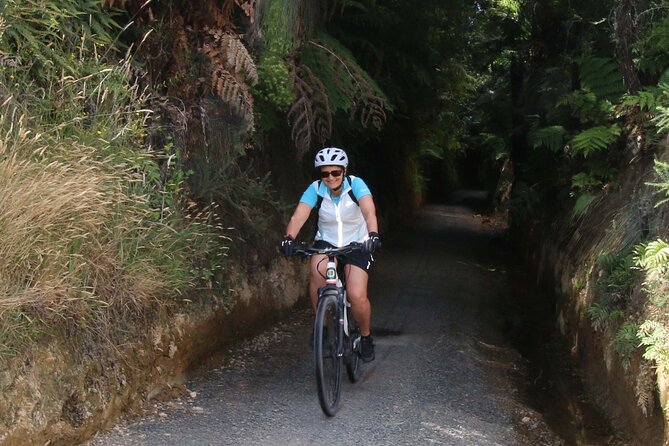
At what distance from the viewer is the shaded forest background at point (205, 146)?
4.60 metres

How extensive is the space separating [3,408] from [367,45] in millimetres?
8392

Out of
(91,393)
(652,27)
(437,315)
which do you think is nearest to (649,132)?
(652,27)

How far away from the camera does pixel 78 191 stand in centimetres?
466

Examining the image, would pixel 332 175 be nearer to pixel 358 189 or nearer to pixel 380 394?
pixel 358 189

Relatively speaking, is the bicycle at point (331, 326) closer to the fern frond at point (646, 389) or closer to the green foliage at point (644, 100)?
the fern frond at point (646, 389)

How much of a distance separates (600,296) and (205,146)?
4047mm

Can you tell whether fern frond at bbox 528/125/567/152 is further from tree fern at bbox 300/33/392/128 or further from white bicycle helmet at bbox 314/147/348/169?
white bicycle helmet at bbox 314/147/348/169

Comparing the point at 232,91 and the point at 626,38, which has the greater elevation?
the point at 626,38

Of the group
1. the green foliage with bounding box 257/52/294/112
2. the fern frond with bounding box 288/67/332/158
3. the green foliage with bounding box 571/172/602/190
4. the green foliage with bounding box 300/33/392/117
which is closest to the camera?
the green foliage with bounding box 257/52/294/112

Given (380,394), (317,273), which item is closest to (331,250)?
(317,273)

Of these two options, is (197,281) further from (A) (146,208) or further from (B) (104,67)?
(B) (104,67)

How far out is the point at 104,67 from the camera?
5734 millimetres

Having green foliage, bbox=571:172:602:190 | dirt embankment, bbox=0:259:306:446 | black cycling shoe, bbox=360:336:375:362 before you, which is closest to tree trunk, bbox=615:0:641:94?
green foliage, bbox=571:172:602:190

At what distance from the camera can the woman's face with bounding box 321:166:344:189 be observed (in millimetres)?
6020
